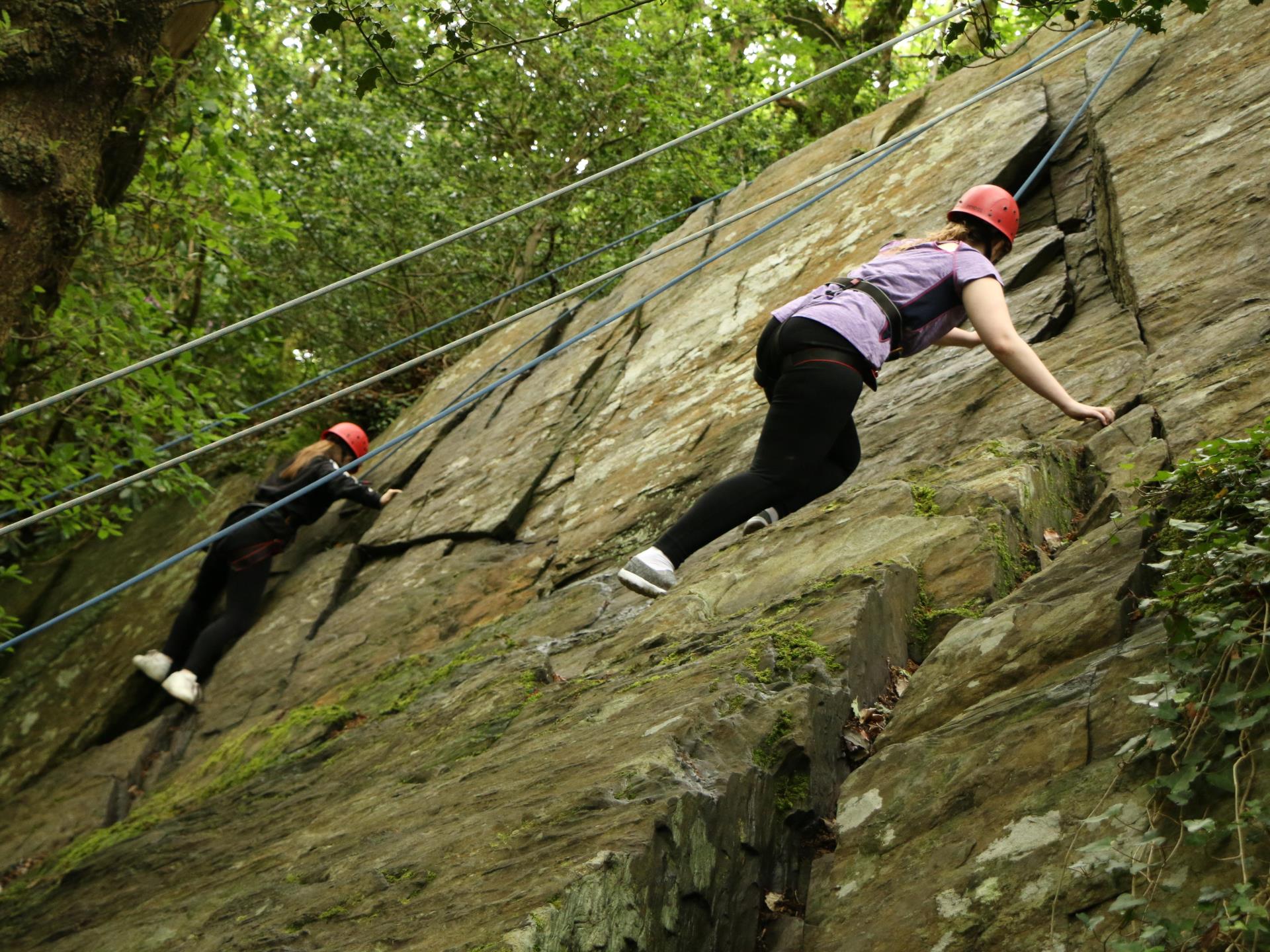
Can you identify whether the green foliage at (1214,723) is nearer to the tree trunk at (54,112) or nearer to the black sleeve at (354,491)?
the tree trunk at (54,112)

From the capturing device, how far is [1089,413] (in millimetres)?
4727

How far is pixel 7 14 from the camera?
202 inches

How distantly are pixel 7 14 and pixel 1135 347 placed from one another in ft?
16.2

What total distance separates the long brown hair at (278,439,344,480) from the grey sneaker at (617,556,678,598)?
4596 mm

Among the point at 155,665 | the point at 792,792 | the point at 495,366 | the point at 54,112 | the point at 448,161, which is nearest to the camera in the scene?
the point at 792,792

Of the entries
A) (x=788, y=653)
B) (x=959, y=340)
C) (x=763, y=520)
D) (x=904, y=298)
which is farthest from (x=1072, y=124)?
(x=788, y=653)

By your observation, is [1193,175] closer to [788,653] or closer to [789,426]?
[789,426]

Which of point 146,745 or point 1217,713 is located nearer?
point 1217,713

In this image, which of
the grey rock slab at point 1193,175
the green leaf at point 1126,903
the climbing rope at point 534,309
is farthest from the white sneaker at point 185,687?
the green leaf at point 1126,903

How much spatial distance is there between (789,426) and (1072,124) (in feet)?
11.1

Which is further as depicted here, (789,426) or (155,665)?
(155,665)

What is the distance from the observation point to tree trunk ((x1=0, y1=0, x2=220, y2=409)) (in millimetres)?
5152

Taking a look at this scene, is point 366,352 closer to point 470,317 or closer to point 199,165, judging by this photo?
point 470,317

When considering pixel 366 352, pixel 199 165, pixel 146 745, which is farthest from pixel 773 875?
pixel 366 352
